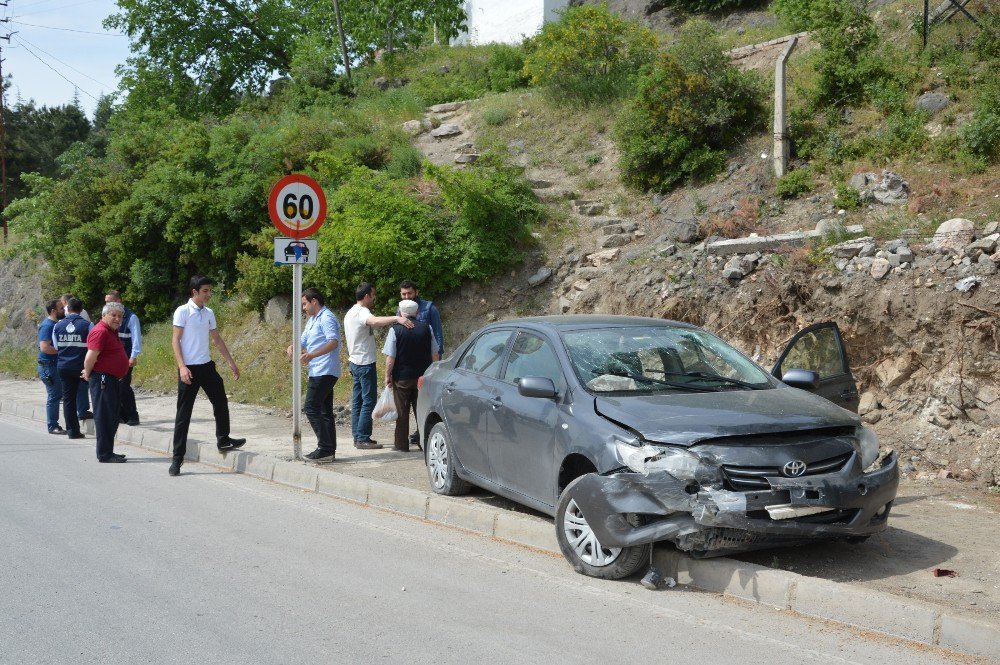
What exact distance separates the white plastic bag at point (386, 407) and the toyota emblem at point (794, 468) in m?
5.78

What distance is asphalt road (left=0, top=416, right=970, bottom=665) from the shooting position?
4574mm

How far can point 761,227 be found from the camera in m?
13.9

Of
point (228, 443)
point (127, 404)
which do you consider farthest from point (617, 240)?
point (127, 404)

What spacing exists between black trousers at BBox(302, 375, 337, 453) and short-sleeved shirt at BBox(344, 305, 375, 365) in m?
0.72

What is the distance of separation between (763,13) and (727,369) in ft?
84.2

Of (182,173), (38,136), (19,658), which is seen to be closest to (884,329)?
(19,658)

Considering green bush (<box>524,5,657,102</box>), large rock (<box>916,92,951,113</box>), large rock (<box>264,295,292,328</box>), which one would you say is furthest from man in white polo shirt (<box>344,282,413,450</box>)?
green bush (<box>524,5,657,102</box>)

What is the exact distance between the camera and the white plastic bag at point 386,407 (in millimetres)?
10383

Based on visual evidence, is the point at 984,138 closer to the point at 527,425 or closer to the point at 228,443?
the point at 527,425

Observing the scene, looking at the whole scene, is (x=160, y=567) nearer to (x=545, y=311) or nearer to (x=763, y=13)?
(x=545, y=311)

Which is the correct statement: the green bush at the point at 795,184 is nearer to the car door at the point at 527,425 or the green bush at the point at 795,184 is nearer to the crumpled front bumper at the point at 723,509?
the car door at the point at 527,425

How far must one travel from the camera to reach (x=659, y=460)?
551 centimetres

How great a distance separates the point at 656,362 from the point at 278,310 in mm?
13634

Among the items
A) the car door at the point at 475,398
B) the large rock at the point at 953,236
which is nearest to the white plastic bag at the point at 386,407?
the car door at the point at 475,398
